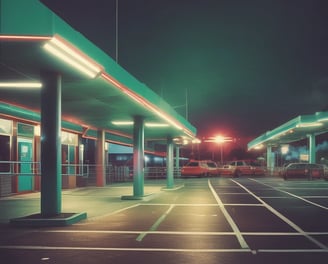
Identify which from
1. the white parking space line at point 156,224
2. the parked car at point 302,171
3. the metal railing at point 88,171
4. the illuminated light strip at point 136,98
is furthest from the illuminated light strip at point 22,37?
the parked car at point 302,171

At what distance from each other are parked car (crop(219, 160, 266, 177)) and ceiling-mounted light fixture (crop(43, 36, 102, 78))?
37.2 meters

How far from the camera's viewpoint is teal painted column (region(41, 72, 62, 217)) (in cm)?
1277

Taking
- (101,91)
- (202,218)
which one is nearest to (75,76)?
(101,91)

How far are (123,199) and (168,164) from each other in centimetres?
977

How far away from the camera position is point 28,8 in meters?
8.95

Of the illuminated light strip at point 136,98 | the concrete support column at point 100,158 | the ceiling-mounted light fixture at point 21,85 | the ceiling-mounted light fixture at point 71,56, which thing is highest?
the ceiling-mounted light fixture at point 71,56

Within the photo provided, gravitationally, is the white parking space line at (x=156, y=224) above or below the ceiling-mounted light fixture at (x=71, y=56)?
below

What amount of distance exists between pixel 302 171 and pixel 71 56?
32222 mm

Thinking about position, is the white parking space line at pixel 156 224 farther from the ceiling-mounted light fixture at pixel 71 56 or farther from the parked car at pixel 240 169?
the parked car at pixel 240 169

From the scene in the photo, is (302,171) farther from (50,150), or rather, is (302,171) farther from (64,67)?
(64,67)

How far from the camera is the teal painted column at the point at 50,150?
503 inches

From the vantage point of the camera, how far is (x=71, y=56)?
10.7 metres

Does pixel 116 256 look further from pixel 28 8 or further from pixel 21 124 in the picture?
pixel 21 124

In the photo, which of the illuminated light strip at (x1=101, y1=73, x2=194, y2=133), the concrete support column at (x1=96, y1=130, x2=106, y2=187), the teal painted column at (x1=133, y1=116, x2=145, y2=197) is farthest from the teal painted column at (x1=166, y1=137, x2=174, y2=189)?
the teal painted column at (x1=133, y1=116, x2=145, y2=197)
